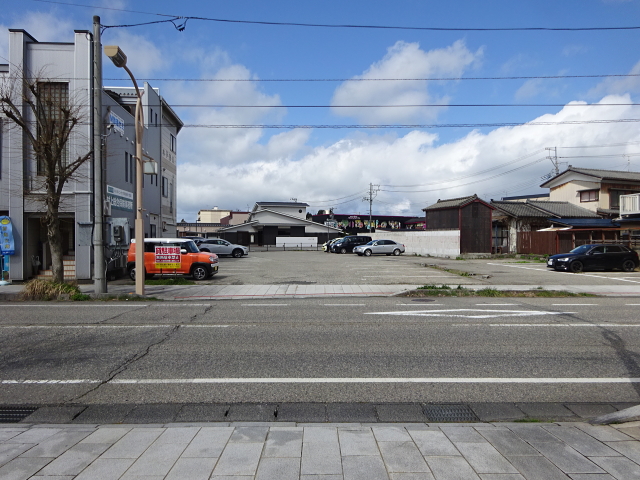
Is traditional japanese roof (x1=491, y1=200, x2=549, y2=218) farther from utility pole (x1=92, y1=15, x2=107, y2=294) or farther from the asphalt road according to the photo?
utility pole (x1=92, y1=15, x2=107, y2=294)

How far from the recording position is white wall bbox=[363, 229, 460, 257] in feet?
119

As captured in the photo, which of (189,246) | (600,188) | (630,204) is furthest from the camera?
(600,188)

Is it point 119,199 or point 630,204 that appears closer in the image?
point 119,199

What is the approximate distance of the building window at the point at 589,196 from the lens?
40.5 meters

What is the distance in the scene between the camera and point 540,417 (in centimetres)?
483

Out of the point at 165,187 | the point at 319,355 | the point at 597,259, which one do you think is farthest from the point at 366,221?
the point at 319,355

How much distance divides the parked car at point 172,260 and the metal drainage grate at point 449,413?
15.6 meters

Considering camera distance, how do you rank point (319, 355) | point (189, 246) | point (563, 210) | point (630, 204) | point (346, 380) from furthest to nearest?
point (563, 210), point (630, 204), point (189, 246), point (319, 355), point (346, 380)

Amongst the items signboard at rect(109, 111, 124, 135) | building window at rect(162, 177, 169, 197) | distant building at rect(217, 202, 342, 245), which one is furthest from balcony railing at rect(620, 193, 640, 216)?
signboard at rect(109, 111, 124, 135)

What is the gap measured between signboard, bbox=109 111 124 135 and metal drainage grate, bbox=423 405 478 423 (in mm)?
18149

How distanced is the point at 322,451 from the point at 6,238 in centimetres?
1826

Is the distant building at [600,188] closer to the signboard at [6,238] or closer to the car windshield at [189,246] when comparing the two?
the car windshield at [189,246]

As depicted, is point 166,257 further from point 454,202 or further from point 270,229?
point 270,229

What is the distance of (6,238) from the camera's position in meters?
17.5
